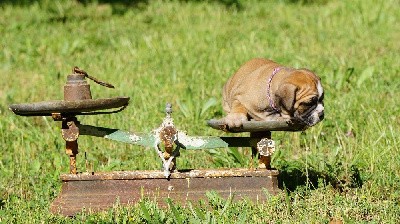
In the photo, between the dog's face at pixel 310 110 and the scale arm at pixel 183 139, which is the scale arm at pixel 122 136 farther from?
the dog's face at pixel 310 110

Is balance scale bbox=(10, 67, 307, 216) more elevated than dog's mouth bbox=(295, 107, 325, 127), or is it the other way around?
dog's mouth bbox=(295, 107, 325, 127)

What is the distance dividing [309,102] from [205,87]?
376cm

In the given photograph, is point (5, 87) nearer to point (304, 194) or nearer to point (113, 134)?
point (113, 134)

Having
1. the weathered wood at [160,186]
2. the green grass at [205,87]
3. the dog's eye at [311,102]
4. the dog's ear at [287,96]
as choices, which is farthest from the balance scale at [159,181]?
the dog's eye at [311,102]

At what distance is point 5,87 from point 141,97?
6.42 feet

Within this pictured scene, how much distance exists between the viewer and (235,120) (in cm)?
512

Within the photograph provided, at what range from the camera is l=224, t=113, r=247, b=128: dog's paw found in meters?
5.09

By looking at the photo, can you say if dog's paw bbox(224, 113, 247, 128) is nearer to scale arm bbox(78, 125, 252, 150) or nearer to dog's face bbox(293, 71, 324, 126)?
scale arm bbox(78, 125, 252, 150)

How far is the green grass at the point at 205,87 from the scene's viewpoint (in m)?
5.23

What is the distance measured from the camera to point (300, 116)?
197 inches

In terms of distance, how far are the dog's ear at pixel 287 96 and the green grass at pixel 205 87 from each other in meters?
0.56

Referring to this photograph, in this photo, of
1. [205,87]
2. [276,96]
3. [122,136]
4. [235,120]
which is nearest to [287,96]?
[276,96]

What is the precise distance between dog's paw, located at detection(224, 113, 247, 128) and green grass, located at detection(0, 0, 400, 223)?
50 centimetres

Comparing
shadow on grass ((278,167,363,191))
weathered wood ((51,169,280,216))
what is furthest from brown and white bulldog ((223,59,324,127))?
shadow on grass ((278,167,363,191))
